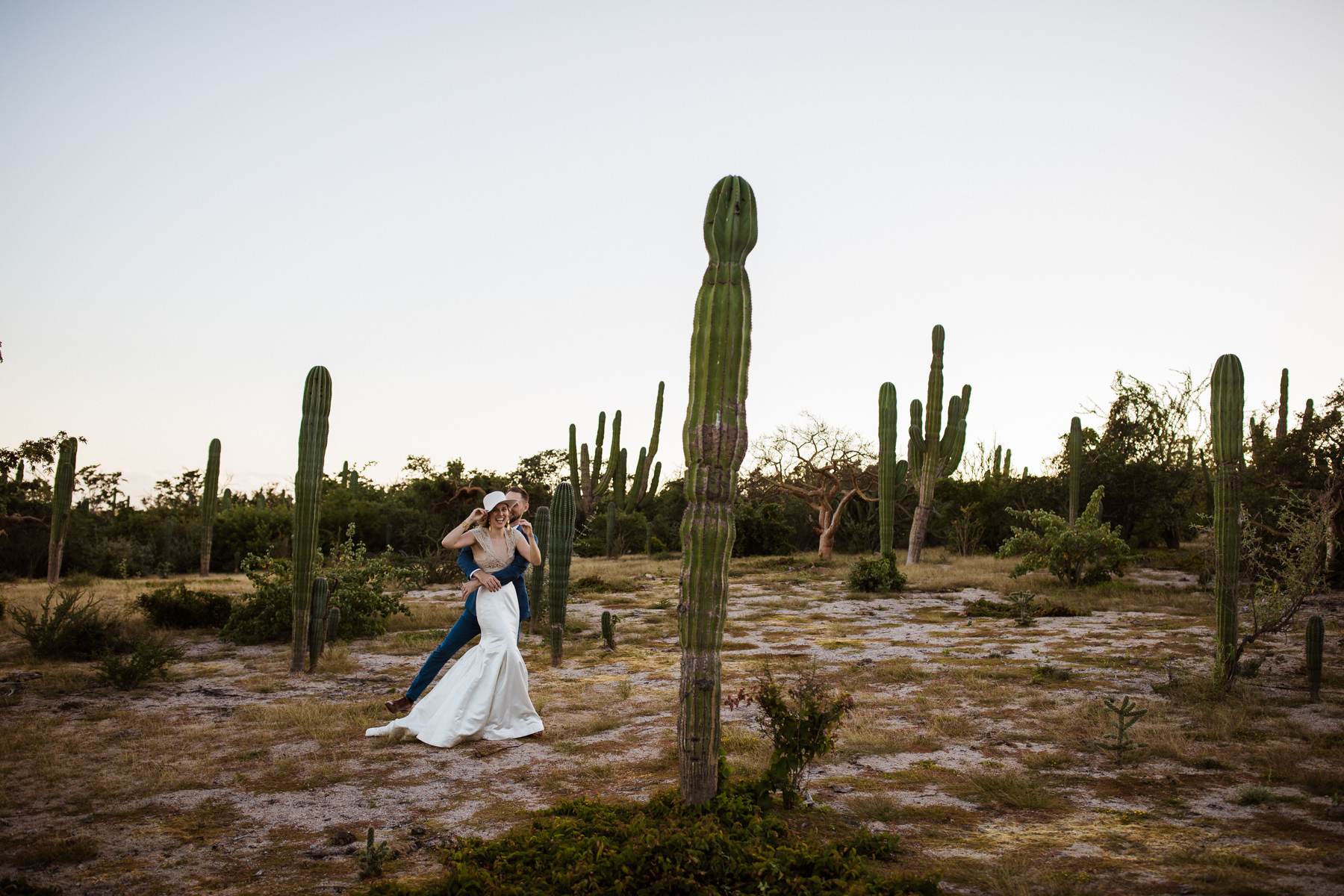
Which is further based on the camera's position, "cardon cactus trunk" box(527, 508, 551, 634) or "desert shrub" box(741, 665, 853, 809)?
"cardon cactus trunk" box(527, 508, 551, 634)

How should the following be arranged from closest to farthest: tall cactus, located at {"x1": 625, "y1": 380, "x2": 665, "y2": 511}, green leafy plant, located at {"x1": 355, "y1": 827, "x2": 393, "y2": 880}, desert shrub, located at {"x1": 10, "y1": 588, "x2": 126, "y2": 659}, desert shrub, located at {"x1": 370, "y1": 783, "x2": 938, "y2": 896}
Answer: desert shrub, located at {"x1": 370, "y1": 783, "x2": 938, "y2": 896}
green leafy plant, located at {"x1": 355, "y1": 827, "x2": 393, "y2": 880}
desert shrub, located at {"x1": 10, "y1": 588, "x2": 126, "y2": 659}
tall cactus, located at {"x1": 625, "y1": 380, "x2": 665, "y2": 511}

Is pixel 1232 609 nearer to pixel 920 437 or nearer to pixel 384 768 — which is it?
pixel 384 768

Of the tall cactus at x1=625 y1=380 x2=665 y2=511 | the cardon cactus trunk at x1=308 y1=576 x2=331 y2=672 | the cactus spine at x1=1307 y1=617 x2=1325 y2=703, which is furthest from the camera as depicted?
the tall cactus at x1=625 y1=380 x2=665 y2=511

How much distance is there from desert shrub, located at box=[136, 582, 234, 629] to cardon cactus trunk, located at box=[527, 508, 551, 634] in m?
4.04

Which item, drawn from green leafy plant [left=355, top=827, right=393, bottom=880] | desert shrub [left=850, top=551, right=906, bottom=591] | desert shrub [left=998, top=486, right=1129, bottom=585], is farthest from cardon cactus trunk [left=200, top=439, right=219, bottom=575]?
green leafy plant [left=355, top=827, right=393, bottom=880]

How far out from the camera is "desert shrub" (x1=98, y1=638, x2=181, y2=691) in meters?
8.46

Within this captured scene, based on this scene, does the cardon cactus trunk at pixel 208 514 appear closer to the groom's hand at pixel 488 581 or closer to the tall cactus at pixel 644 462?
the tall cactus at pixel 644 462

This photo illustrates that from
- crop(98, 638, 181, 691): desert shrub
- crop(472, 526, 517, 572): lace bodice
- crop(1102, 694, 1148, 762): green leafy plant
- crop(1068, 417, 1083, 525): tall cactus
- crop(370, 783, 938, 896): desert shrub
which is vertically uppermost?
crop(1068, 417, 1083, 525): tall cactus

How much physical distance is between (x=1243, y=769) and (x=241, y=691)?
26.4 ft

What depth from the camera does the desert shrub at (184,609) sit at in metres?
12.2

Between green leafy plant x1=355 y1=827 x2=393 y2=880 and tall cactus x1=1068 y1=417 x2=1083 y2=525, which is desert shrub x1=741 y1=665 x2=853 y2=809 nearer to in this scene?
green leafy plant x1=355 y1=827 x2=393 y2=880

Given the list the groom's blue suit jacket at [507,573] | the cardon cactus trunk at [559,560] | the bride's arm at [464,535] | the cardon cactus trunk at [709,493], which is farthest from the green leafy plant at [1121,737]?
the cardon cactus trunk at [559,560]

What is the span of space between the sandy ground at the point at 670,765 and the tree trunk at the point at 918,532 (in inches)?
454

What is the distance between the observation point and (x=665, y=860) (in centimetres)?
388
